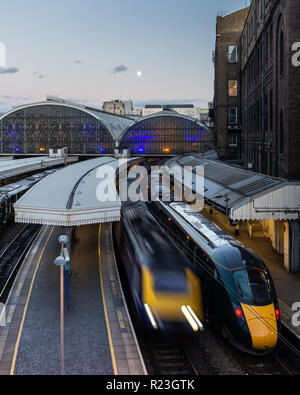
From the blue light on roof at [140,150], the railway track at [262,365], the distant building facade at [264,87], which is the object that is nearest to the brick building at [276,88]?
the distant building facade at [264,87]

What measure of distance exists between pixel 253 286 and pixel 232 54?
44463 millimetres

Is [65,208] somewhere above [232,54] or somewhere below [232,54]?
below

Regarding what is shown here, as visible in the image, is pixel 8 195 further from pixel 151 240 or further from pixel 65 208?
pixel 151 240

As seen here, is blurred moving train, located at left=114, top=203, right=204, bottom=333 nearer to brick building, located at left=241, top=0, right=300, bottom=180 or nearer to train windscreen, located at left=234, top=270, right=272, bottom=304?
train windscreen, located at left=234, top=270, right=272, bottom=304

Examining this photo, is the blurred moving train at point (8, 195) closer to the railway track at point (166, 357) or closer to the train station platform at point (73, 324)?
the train station platform at point (73, 324)

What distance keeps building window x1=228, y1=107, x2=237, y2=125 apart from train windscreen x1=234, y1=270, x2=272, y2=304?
41.7 m

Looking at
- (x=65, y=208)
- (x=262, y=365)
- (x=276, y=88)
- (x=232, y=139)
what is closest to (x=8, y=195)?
(x=65, y=208)

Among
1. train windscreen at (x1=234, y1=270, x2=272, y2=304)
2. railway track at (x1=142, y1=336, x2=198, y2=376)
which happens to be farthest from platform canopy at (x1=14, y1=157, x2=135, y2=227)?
train windscreen at (x1=234, y1=270, x2=272, y2=304)

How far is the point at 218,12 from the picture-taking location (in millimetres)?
55219

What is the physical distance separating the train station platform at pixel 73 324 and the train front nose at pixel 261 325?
151 inches

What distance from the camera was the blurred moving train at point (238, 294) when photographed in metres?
14.1

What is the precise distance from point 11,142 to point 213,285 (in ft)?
212

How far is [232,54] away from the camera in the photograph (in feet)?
174

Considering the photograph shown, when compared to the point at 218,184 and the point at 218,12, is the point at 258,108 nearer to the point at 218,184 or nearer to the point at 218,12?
the point at 218,184
